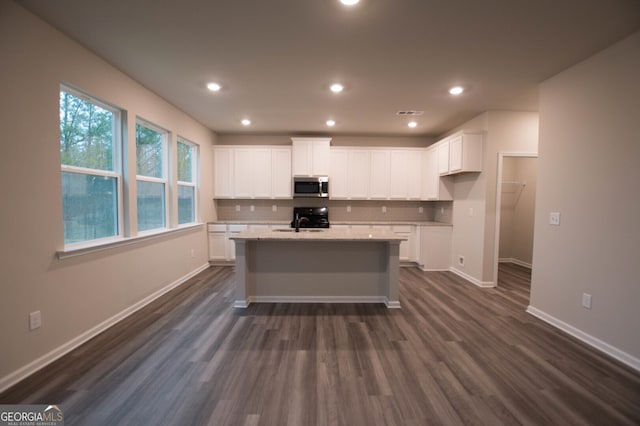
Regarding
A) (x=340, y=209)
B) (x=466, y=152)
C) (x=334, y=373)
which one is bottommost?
(x=334, y=373)

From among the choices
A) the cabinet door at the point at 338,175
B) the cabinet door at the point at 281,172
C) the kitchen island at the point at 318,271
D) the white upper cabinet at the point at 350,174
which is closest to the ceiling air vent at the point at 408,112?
the white upper cabinet at the point at 350,174

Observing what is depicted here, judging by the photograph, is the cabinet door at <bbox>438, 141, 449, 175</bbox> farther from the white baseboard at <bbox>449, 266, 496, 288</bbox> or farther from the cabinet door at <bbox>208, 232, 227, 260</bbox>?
the cabinet door at <bbox>208, 232, 227, 260</bbox>

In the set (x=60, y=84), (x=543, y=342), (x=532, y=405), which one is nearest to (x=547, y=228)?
(x=543, y=342)

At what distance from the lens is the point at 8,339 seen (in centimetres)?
179

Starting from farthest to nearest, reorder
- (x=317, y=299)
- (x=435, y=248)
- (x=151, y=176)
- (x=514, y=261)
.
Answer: (x=514, y=261) → (x=435, y=248) → (x=151, y=176) → (x=317, y=299)

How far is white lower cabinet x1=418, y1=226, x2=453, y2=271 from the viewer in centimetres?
489

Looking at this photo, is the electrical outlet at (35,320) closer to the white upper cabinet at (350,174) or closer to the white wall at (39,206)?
the white wall at (39,206)

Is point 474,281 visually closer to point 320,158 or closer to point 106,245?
point 320,158

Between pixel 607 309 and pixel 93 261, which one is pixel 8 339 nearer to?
pixel 93 261

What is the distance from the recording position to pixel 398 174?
532 centimetres

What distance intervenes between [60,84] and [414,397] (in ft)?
12.1

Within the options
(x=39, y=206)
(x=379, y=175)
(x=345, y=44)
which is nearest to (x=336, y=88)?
(x=345, y=44)

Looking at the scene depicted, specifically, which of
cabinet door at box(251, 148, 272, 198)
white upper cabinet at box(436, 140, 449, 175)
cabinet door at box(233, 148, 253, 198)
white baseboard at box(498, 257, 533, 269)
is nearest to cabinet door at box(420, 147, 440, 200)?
white upper cabinet at box(436, 140, 449, 175)

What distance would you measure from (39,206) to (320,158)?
395 cm
